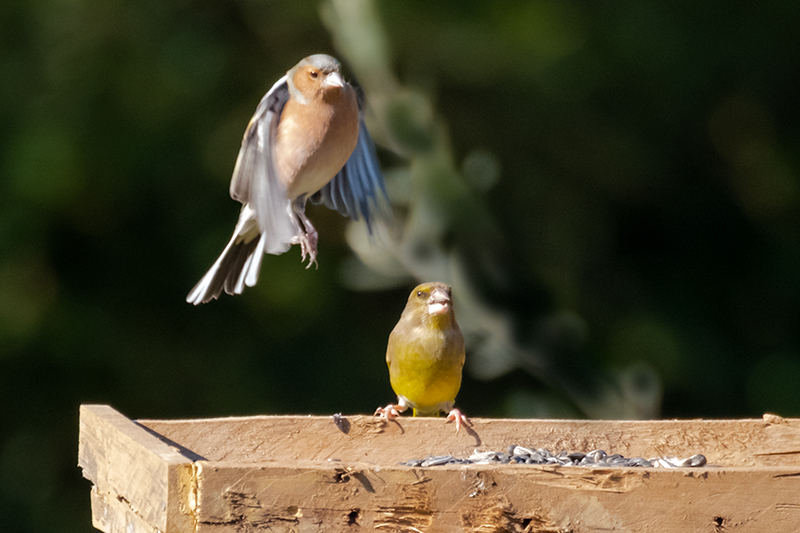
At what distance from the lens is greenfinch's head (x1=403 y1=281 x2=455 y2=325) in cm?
167

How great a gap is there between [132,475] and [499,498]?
1.61 feet

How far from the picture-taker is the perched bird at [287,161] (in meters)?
1.06

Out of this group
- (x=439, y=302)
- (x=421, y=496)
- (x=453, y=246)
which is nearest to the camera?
(x=421, y=496)

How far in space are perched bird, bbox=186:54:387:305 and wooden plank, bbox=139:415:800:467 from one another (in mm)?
465

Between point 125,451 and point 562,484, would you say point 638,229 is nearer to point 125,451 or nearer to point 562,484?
point 562,484

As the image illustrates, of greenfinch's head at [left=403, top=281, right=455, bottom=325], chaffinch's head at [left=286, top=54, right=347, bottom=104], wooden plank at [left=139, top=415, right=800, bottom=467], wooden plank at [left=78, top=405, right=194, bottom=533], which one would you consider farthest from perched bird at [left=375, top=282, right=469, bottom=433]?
chaffinch's head at [left=286, top=54, right=347, bottom=104]

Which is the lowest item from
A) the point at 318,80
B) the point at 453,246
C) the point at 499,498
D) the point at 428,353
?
the point at 499,498

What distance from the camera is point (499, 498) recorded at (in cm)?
109

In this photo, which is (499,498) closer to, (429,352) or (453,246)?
(429,352)

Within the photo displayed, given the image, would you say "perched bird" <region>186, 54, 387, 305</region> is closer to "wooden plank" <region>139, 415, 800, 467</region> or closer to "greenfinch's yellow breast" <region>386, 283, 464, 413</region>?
"wooden plank" <region>139, 415, 800, 467</region>

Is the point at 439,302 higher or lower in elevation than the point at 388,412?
higher

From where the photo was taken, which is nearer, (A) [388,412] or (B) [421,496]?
(B) [421,496]

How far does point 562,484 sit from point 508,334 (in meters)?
0.88

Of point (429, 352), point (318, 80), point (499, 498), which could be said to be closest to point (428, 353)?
point (429, 352)
